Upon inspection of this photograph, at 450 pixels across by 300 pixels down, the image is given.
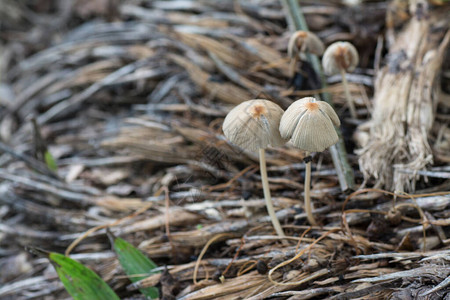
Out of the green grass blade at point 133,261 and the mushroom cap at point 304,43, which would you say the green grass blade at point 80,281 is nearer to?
the green grass blade at point 133,261

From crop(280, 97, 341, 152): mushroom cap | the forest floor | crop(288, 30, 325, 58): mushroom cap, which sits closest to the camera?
crop(280, 97, 341, 152): mushroom cap

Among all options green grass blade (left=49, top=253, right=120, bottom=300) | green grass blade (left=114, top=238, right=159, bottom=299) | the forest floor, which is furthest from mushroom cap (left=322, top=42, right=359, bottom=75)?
green grass blade (left=49, top=253, right=120, bottom=300)

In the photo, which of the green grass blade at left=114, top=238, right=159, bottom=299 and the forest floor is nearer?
the forest floor

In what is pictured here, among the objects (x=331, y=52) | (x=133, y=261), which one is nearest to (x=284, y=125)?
(x=331, y=52)

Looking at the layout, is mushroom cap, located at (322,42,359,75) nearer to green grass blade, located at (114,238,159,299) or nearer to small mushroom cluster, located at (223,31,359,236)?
small mushroom cluster, located at (223,31,359,236)

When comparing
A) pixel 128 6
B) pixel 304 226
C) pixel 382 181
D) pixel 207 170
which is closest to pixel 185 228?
pixel 207 170

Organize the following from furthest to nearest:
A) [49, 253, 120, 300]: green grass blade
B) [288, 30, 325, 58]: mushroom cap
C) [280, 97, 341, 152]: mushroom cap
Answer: [288, 30, 325, 58]: mushroom cap < [49, 253, 120, 300]: green grass blade < [280, 97, 341, 152]: mushroom cap

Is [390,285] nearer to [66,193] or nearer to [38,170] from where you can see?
[66,193]
